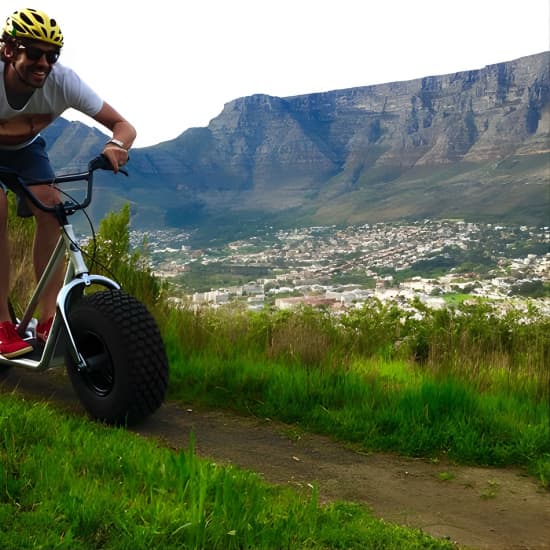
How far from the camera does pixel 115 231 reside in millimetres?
8219

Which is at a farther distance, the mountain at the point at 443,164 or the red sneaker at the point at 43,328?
the mountain at the point at 443,164

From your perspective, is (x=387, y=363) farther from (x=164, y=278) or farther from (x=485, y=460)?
(x=164, y=278)

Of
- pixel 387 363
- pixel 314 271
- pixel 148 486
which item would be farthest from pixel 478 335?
pixel 314 271

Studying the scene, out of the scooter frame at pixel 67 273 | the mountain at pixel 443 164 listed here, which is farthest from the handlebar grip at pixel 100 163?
the mountain at pixel 443 164

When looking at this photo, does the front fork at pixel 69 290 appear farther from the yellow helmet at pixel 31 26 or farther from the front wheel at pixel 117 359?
the yellow helmet at pixel 31 26

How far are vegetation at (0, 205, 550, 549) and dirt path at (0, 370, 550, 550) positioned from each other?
0.62 feet

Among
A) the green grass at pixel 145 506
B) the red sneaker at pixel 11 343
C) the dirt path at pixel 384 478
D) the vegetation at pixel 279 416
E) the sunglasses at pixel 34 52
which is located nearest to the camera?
the green grass at pixel 145 506

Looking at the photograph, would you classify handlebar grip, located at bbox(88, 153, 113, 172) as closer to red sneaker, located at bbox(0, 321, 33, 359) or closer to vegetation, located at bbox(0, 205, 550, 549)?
vegetation, located at bbox(0, 205, 550, 549)

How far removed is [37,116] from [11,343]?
1.55 m

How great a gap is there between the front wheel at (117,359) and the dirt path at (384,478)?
10.6 inches

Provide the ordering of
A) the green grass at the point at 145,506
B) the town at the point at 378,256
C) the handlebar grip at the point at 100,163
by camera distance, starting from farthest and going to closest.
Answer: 1. the town at the point at 378,256
2. the handlebar grip at the point at 100,163
3. the green grass at the point at 145,506

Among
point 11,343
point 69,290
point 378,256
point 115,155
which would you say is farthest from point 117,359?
point 378,256

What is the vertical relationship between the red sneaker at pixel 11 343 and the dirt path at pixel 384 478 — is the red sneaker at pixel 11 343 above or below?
above

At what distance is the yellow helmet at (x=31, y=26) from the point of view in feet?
12.0
